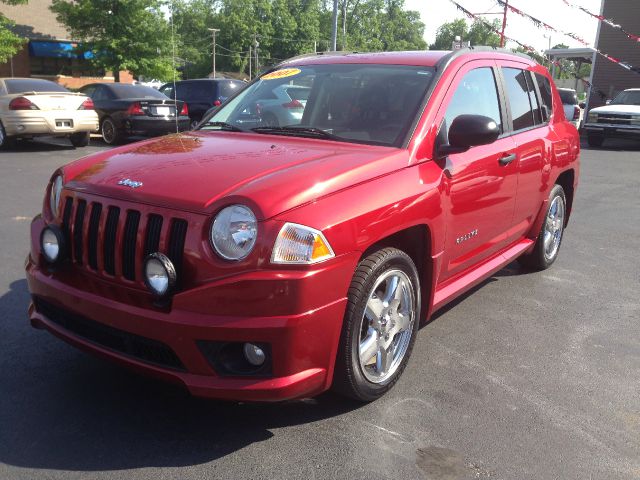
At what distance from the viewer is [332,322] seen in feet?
9.06

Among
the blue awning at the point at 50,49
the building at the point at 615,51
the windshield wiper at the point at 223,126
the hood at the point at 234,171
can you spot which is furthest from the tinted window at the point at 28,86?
the blue awning at the point at 50,49

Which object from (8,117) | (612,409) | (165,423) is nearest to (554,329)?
(612,409)

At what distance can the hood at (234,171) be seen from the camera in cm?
273

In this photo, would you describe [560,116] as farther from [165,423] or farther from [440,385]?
[165,423]

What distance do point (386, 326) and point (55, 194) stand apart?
1.91m

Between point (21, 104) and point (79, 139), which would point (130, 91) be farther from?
point (21, 104)

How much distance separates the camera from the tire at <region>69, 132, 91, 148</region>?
44.8 ft

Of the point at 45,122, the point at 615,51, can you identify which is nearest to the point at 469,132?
the point at 45,122

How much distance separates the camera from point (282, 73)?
14.9 ft

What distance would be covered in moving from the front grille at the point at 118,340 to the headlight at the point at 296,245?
64 cm

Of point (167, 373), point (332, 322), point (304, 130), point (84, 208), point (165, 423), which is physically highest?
point (304, 130)

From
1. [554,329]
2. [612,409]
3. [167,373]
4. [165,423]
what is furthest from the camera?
[554,329]

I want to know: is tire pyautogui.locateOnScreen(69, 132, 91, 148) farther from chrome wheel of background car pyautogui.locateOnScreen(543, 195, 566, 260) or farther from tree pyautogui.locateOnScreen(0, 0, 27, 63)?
tree pyautogui.locateOnScreen(0, 0, 27, 63)

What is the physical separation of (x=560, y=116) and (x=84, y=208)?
→ 4.36 meters
